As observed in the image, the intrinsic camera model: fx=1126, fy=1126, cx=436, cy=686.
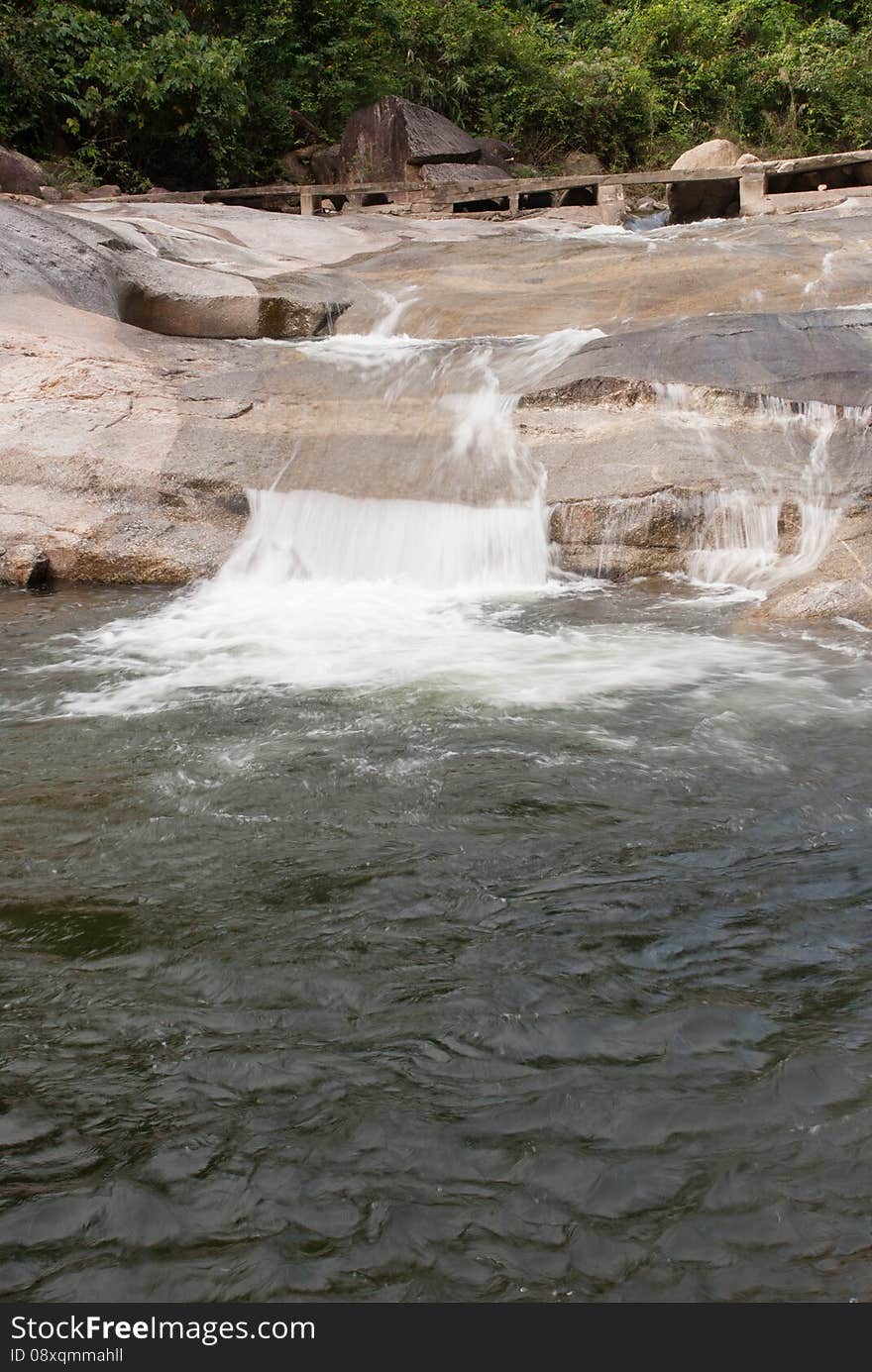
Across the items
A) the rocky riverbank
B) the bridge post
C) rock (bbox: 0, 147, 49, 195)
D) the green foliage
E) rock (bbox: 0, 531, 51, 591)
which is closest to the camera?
the rocky riverbank

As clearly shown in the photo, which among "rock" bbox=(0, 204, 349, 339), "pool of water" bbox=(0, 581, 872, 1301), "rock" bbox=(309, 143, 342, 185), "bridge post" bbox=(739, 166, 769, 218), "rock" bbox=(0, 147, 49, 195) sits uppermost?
"rock" bbox=(309, 143, 342, 185)

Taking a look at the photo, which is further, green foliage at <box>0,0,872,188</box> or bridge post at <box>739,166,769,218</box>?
green foliage at <box>0,0,872,188</box>

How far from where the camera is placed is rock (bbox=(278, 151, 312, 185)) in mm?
20125

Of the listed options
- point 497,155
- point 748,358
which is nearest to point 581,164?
point 497,155

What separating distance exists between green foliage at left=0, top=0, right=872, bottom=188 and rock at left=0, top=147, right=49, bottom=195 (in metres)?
1.64

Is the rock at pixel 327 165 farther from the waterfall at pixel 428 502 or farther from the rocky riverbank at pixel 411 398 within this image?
the waterfall at pixel 428 502

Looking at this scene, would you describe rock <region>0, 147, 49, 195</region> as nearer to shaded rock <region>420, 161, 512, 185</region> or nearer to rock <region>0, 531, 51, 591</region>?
shaded rock <region>420, 161, 512, 185</region>

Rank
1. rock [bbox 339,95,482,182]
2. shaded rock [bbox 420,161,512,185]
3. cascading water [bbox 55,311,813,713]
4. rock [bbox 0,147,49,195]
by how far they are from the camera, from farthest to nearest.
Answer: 1. rock [bbox 339,95,482,182]
2. shaded rock [bbox 420,161,512,185]
3. rock [bbox 0,147,49,195]
4. cascading water [bbox 55,311,813,713]

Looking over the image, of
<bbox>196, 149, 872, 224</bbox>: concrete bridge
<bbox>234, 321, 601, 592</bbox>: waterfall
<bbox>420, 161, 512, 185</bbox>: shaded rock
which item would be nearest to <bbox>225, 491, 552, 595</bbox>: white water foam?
<bbox>234, 321, 601, 592</bbox>: waterfall

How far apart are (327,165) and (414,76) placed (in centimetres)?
356

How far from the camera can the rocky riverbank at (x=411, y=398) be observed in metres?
8.16

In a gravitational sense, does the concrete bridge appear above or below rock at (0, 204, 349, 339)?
above

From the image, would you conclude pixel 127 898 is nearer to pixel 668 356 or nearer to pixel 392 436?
pixel 392 436

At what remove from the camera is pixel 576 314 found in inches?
414
